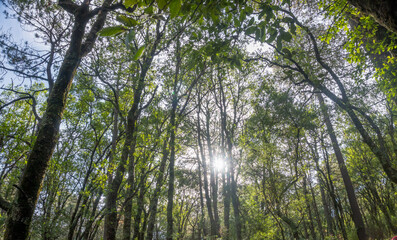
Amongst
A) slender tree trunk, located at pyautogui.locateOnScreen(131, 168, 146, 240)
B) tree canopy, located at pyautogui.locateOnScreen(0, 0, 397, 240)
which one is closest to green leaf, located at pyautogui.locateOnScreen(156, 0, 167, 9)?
tree canopy, located at pyautogui.locateOnScreen(0, 0, 397, 240)

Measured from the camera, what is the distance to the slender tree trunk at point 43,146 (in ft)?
5.92

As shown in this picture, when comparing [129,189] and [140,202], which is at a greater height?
[129,189]

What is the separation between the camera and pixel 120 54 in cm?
719

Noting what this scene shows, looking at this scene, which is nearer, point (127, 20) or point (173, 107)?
point (127, 20)

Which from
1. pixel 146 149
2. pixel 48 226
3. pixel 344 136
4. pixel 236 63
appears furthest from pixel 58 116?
pixel 344 136

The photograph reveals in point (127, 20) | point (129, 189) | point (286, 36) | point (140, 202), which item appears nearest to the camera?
point (127, 20)

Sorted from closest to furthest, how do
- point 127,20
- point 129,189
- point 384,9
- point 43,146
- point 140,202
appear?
point 127,20
point 384,9
point 43,146
point 129,189
point 140,202

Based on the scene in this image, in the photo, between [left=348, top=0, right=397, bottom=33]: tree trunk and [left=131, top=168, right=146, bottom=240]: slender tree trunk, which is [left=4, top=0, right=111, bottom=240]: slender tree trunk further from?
[left=131, top=168, right=146, bottom=240]: slender tree trunk

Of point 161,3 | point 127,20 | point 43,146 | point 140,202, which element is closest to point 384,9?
point 161,3

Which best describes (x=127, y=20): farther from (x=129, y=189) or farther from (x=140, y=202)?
(x=140, y=202)

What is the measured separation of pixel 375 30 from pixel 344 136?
10.6 m

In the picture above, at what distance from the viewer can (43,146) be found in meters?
2.11

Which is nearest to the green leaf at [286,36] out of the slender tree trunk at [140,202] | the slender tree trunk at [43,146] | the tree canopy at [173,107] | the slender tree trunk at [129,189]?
the tree canopy at [173,107]

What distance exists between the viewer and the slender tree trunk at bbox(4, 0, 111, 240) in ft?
5.92
